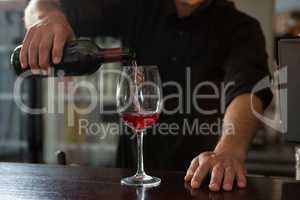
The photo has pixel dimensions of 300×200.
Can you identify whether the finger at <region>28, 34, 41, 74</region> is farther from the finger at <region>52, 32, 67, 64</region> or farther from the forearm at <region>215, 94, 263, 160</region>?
the forearm at <region>215, 94, 263, 160</region>

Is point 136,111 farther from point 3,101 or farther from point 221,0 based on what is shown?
point 3,101

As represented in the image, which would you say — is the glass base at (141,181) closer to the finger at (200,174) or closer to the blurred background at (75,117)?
the finger at (200,174)

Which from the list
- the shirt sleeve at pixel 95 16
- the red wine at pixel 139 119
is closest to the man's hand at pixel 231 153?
the red wine at pixel 139 119

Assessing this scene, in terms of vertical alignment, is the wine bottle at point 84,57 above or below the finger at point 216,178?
above

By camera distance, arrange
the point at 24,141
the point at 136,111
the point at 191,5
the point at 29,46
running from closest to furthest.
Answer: the point at 136,111
the point at 29,46
the point at 191,5
the point at 24,141

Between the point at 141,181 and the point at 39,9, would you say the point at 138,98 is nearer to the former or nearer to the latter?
the point at 141,181

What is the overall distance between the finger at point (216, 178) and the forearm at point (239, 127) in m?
0.15

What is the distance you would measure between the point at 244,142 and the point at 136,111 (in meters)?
0.36

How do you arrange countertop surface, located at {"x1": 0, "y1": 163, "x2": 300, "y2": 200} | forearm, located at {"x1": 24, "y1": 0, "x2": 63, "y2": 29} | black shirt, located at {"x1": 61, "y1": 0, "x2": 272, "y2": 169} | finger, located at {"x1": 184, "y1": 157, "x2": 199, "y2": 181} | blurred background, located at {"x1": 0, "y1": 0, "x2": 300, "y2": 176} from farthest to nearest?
blurred background, located at {"x1": 0, "y1": 0, "x2": 300, "y2": 176}
black shirt, located at {"x1": 61, "y1": 0, "x2": 272, "y2": 169}
forearm, located at {"x1": 24, "y1": 0, "x2": 63, "y2": 29}
finger, located at {"x1": 184, "y1": 157, "x2": 199, "y2": 181}
countertop surface, located at {"x1": 0, "y1": 163, "x2": 300, "y2": 200}

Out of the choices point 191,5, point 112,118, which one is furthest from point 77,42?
point 112,118

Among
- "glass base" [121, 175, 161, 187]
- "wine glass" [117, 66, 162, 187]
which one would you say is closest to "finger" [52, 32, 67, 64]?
"wine glass" [117, 66, 162, 187]

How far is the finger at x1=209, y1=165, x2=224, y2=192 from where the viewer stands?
0.84 metres

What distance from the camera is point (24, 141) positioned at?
311 cm

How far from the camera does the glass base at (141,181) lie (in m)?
0.88
